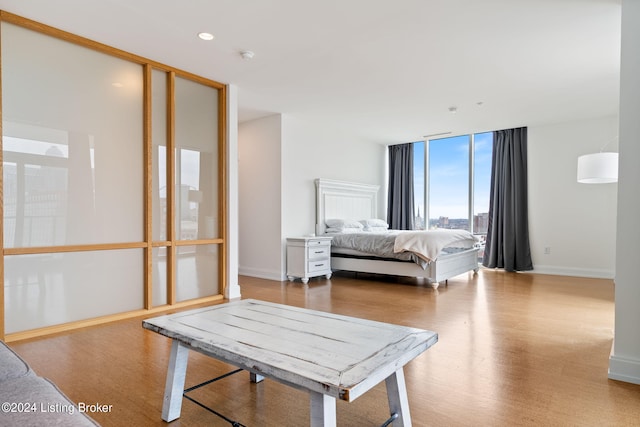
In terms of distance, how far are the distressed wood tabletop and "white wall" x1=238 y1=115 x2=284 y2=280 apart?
3.57 m

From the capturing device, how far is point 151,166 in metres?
3.64

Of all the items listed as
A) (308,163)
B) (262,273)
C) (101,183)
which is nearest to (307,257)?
(262,273)

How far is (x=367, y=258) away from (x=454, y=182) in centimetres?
292

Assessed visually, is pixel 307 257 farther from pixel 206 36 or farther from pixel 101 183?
pixel 206 36

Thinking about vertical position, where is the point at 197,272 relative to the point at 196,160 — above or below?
below

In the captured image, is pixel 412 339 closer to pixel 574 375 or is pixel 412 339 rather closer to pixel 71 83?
pixel 574 375

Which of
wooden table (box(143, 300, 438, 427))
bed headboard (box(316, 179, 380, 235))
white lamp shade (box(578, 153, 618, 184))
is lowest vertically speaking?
wooden table (box(143, 300, 438, 427))

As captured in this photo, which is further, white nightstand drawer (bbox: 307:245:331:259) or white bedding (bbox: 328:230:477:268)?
white nightstand drawer (bbox: 307:245:331:259)

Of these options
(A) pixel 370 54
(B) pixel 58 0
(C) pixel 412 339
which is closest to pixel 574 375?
(C) pixel 412 339

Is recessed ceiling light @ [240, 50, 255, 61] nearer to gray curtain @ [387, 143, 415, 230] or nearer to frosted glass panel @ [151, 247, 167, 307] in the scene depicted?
frosted glass panel @ [151, 247, 167, 307]

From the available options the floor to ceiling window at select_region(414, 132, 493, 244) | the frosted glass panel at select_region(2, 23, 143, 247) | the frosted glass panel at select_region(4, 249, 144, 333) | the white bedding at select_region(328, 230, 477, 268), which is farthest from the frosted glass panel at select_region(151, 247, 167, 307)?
the floor to ceiling window at select_region(414, 132, 493, 244)

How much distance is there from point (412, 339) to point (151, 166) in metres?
3.11

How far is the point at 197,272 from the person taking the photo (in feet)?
13.4

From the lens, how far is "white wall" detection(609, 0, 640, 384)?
7.09 feet
